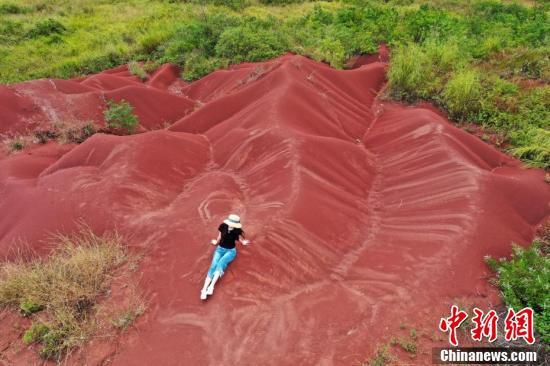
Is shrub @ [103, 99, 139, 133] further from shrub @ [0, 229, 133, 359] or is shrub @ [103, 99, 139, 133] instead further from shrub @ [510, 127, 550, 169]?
shrub @ [510, 127, 550, 169]

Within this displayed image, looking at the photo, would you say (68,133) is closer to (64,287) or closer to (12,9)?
(64,287)

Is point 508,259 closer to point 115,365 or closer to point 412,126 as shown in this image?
point 412,126

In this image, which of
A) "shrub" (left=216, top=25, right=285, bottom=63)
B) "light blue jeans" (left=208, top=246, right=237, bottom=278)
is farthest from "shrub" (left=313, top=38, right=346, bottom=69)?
"light blue jeans" (left=208, top=246, right=237, bottom=278)

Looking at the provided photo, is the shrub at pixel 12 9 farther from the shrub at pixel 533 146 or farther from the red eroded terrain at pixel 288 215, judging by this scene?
the shrub at pixel 533 146

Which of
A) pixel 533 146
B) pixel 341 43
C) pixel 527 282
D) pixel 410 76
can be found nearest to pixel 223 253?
pixel 527 282

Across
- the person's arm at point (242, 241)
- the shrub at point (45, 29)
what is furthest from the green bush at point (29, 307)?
the shrub at point (45, 29)

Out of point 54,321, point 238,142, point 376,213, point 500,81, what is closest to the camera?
point 54,321

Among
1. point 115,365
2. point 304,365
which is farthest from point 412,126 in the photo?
point 115,365
